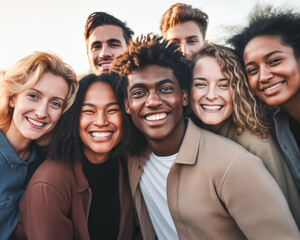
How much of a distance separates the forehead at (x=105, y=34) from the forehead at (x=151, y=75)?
7.98ft

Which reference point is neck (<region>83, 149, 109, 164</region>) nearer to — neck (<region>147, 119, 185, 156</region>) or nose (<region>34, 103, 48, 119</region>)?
nose (<region>34, 103, 48, 119</region>)

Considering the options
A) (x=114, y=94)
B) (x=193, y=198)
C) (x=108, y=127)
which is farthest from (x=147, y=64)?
(x=193, y=198)

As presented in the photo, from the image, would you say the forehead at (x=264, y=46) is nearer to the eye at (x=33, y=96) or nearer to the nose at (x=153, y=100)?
the nose at (x=153, y=100)

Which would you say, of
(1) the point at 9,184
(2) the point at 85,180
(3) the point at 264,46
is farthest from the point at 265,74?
(1) the point at 9,184

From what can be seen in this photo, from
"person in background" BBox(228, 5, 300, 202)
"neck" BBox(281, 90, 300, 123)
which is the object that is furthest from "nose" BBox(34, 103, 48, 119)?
"neck" BBox(281, 90, 300, 123)

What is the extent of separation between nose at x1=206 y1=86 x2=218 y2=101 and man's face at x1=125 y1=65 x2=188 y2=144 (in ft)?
1.20

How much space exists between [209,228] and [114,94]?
72.8 inches

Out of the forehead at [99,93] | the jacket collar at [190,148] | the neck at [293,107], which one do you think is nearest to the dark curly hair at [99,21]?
the forehead at [99,93]

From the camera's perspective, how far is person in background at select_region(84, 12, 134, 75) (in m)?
4.52

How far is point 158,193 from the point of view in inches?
101

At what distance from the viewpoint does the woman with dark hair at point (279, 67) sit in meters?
2.41

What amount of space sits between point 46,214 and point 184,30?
405 centimetres

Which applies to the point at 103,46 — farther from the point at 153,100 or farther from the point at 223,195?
the point at 223,195

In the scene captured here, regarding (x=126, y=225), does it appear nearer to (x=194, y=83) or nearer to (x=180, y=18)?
(x=194, y=83)
